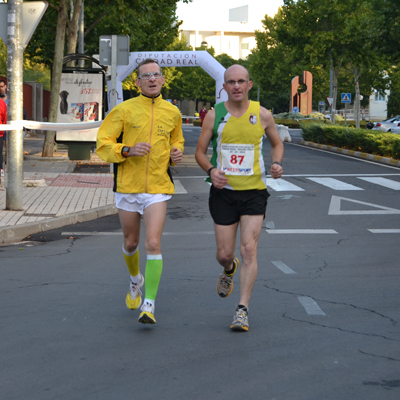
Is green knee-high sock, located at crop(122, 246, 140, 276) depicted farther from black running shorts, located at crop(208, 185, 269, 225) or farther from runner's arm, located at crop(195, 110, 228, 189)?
runner's arm, located at crop(195, 110, 228, 189)

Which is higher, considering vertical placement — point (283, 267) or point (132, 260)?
point (132, 260)

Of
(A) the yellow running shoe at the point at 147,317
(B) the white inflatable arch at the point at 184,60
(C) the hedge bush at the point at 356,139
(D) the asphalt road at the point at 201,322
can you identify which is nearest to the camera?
(D) the asphalt road at the point at 201,322

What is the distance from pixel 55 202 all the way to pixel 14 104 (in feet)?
6.08

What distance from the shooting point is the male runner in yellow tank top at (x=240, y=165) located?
5.05 meters

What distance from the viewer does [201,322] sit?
5.12 m

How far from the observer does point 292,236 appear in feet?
30.5

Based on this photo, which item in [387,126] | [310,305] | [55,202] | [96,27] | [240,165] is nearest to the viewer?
[240,165]

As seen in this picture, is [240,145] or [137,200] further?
[137,200]

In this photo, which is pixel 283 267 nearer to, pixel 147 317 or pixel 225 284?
pixel 225 284

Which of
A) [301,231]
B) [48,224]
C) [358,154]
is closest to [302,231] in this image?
[301,231]

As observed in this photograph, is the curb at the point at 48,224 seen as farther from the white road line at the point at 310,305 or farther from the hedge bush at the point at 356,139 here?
the hedge bush at the point at 356,139

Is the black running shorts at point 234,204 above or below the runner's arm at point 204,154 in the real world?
below

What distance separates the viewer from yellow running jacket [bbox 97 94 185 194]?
16.9 feet

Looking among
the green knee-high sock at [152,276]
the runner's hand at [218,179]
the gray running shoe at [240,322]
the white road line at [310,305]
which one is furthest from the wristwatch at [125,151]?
the white road line at [310,305]
